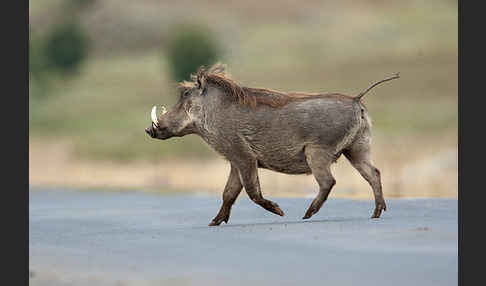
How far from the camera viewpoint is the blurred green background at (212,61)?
166ft

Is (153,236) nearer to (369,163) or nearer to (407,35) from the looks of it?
(369,163)

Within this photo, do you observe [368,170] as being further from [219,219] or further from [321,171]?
[219,219]

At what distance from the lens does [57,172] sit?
169 ft

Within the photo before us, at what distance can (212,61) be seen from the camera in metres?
87.1

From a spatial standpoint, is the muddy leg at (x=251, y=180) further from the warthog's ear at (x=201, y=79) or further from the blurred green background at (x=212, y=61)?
the blurred green background at (x=212, y=61)

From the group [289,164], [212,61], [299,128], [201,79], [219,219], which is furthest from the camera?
[212,61]

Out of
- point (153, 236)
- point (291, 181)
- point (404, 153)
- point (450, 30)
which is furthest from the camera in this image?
point (450, 30)

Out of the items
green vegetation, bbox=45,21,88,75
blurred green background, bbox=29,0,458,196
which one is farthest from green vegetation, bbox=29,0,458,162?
green vegetation, bbox=45,21,88,75

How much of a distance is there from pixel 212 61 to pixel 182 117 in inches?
2814

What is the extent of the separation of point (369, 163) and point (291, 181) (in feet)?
69.7

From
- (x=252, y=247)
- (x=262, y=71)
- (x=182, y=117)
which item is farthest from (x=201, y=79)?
(x=262, y=71)

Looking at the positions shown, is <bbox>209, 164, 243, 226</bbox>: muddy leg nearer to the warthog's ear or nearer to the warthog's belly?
the warthog's belly

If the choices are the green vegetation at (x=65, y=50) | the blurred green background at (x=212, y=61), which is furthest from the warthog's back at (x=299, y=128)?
the green vegetation at (x=65, y=50)

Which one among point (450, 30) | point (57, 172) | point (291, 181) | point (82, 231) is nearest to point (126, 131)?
point (57, 172)
